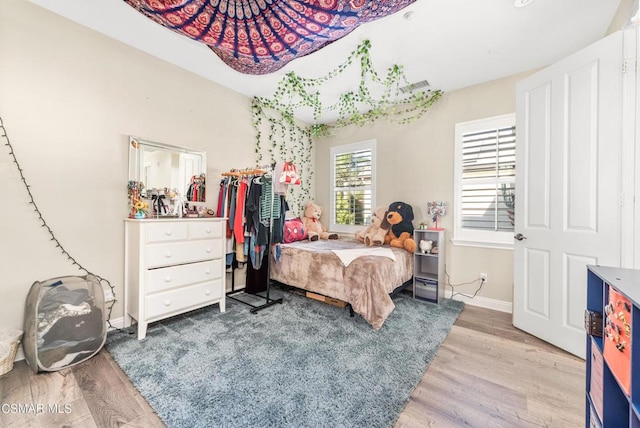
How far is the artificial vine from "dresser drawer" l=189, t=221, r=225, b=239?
4.32 feet

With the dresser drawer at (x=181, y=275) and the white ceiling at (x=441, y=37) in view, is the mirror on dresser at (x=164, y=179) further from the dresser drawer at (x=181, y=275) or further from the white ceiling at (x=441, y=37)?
the white ceiling at (x=441, y=37)

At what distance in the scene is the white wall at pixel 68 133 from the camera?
71.2 inches

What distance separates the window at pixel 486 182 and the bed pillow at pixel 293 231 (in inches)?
78.6

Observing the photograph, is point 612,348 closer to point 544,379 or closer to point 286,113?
point 544,379

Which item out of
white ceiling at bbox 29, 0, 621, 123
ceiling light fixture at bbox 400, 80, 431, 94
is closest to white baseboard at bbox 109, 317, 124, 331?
white ceiling at bbox 29, 0, 621, 123

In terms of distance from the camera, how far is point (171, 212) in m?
2.59

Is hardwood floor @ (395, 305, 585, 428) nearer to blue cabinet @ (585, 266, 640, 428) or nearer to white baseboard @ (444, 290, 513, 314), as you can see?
blue cabinet @ (585, 266, 640, 428)

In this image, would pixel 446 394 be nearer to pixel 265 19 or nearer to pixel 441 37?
pixel 265 19

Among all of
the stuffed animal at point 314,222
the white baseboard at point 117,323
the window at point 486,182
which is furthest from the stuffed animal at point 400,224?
the white baseboard at point 117,323

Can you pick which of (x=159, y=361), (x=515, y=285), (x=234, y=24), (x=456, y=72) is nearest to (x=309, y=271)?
(x=159, y=361)

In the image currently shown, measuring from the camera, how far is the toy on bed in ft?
10.7

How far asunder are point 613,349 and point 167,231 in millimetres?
2688

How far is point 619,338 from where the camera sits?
80 cm

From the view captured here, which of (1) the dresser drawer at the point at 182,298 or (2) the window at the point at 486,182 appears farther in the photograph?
(2) the window at the point at 486,182
